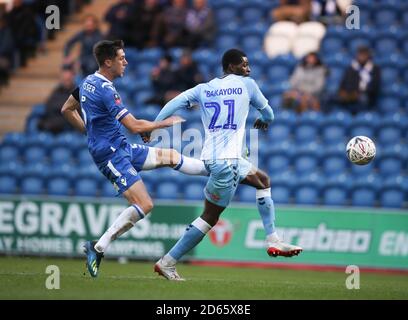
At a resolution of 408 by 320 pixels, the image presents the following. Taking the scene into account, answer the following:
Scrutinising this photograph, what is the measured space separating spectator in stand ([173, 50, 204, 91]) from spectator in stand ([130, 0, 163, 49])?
6.28ft

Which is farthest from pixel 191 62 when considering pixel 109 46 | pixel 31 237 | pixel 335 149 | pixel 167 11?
pixel 109 46

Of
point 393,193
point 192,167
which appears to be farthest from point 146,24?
point 192,167

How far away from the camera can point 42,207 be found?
55.5 feet

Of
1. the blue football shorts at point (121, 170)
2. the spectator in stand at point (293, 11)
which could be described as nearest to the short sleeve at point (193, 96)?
the blue football shorts at point (121, 170)

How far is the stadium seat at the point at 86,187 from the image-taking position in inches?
711

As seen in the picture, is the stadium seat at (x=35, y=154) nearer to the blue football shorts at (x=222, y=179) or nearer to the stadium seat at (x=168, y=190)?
the stadium seat at (x=168, y=190)

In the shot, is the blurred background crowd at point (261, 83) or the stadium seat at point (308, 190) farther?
the blurred background crowd at point (261, 83)

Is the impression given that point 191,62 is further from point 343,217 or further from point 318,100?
point 343,217

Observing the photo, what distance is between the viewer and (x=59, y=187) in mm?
18266

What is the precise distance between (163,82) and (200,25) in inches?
76.6

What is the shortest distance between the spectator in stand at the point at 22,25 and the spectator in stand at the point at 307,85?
6.66m

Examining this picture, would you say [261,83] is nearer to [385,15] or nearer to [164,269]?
[385,15]

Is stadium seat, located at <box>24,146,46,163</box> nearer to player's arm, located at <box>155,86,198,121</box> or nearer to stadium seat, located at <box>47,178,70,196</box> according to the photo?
stadium seat, located at <box>47,178,70,196</box>
